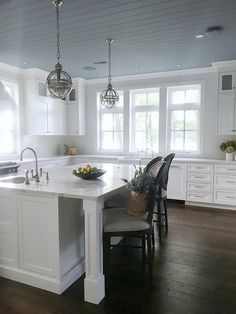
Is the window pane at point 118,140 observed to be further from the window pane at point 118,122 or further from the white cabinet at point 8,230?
the white cabinet at point 8,230

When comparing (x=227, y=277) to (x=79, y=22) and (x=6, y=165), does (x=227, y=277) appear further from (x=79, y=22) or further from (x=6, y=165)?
(x=6, y=165)

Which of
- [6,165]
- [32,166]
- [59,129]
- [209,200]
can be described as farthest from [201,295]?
[59,129]

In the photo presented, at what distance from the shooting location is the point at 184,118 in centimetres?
562

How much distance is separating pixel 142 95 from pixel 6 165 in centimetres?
331

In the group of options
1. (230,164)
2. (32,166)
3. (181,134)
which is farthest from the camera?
(181,134)

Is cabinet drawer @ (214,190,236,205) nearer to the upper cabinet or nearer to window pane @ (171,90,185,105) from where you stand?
window pane @ (171,90,185,105)

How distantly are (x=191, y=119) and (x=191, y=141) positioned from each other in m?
0.47

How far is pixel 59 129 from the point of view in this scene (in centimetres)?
611

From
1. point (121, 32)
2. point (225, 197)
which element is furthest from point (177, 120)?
point (121, 32)

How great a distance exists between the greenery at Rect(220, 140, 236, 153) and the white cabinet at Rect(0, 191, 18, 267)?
13.0 feet

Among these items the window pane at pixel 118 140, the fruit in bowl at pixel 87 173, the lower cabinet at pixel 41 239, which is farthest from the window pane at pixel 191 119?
Result: the lower cabinet at pixel 41 239

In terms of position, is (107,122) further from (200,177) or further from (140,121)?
(200,177)

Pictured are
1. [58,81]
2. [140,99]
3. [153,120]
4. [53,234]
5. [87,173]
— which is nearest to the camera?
[53,234]

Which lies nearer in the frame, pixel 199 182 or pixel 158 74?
pixel 199 182
